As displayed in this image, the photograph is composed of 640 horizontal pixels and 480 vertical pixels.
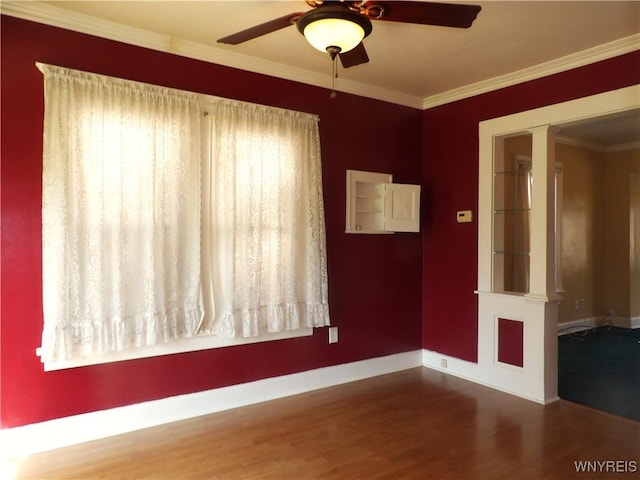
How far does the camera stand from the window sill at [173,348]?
279cm

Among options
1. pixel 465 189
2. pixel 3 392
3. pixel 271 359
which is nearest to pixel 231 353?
pixel 271 359

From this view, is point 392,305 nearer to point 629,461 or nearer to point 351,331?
point 351,331

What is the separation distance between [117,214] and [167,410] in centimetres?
143

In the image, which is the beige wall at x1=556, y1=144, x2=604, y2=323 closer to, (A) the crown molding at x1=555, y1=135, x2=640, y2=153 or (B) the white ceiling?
(A) the crown molding at x1=555, y1=135, x2=640, y2=153

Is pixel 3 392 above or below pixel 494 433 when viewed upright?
above

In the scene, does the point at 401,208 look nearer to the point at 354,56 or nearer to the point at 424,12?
the point at 354,56

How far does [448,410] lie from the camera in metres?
3.38

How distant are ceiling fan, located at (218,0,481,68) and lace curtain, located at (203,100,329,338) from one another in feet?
3.92

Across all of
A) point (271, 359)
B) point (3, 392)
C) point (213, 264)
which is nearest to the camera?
point (3, 392)

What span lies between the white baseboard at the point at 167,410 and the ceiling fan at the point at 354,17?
101 inches

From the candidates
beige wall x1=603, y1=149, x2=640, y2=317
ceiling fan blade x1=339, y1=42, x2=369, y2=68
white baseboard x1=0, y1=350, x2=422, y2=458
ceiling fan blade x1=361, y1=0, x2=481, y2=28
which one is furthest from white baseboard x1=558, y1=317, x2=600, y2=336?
ceiling fan blade x1=361, y1=0, x2=481, y2=28

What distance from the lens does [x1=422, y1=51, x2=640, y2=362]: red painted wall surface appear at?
403cm

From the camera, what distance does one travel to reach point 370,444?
9.28 feet

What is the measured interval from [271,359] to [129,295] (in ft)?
4.16
